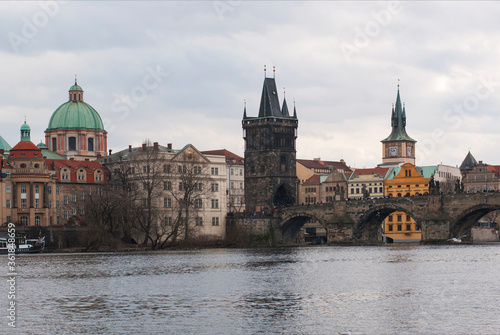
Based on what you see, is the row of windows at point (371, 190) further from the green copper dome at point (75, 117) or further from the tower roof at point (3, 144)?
the tower roof at point (3, 144)

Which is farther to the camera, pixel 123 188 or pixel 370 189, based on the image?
pixel 370 189

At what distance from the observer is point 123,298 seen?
50688mm

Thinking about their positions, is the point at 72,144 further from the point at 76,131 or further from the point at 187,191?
the point at 187,191

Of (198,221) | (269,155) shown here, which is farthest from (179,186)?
(269,155)

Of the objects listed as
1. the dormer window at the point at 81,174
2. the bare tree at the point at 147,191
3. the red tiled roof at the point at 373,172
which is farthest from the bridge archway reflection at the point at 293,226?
the red tiled roof at the point at 373,172

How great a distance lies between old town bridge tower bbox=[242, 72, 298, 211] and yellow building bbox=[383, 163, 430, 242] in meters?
16.9

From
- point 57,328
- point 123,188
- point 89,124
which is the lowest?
point 57,328

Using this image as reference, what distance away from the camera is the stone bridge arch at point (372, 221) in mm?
127312

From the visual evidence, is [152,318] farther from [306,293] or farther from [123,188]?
[123,188]

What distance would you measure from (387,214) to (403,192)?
40765 mm

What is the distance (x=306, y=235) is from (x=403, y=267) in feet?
289

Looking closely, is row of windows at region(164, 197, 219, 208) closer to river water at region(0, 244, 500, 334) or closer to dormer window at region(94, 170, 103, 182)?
dormer window at region(94, 170, 103, 182)

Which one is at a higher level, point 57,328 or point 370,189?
point 370,189

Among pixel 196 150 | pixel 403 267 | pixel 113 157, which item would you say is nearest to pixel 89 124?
pixel 113 157
